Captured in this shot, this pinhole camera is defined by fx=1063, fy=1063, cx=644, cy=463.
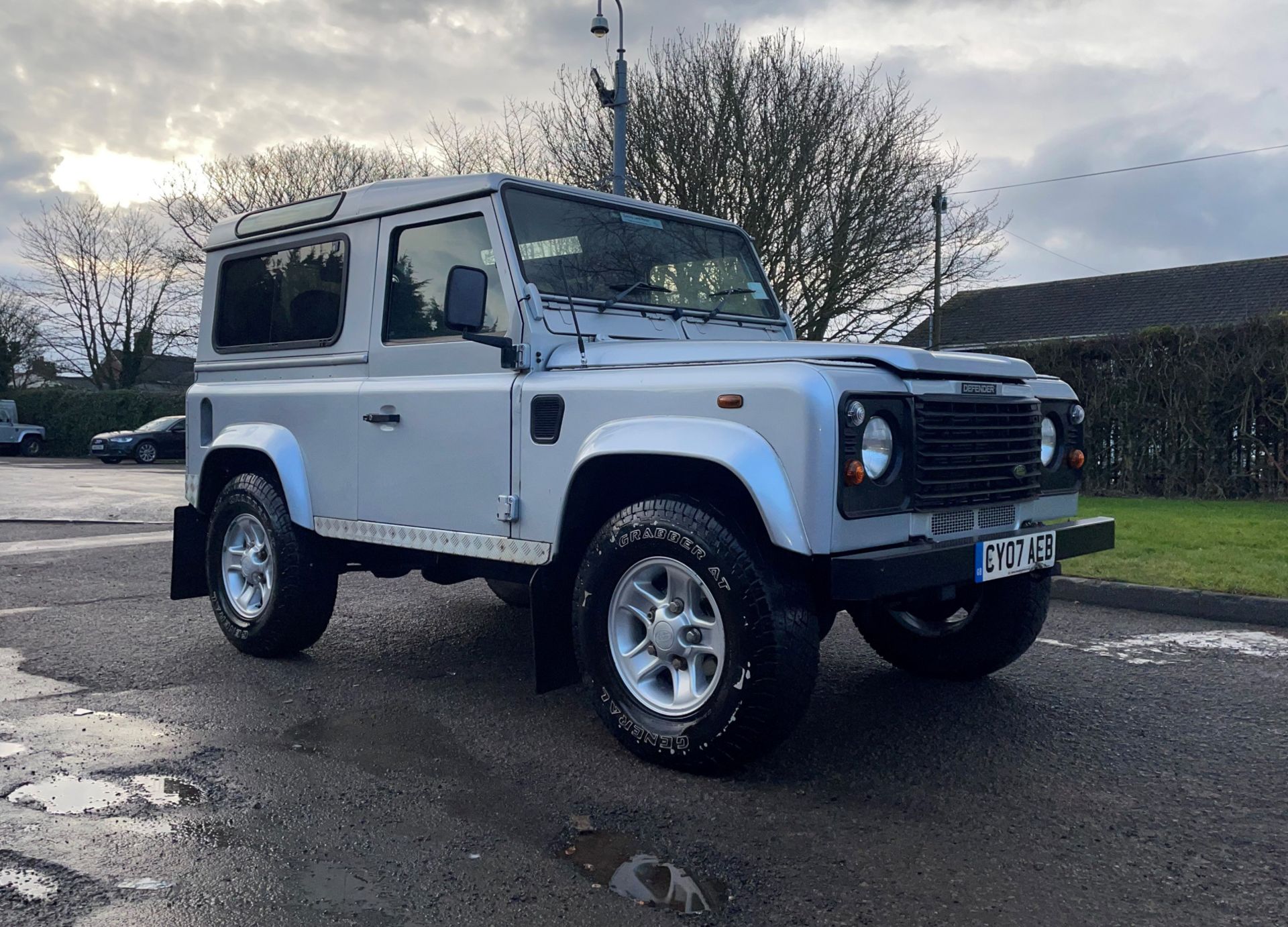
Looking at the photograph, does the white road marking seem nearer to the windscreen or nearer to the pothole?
the pothole

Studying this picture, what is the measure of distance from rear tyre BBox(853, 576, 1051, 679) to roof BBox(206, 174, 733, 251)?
2156 mm

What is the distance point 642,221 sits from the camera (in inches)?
194

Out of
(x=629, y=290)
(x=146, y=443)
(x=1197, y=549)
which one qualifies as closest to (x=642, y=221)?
(x=629, y=290)

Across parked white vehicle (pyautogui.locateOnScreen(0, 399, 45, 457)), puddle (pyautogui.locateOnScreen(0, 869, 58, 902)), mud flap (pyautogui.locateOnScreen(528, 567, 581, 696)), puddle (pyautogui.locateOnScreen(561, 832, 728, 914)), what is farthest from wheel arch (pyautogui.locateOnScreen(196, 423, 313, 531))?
parked white vehicle (pyautogui.locateOnScreen(0, 399, 45, 457))

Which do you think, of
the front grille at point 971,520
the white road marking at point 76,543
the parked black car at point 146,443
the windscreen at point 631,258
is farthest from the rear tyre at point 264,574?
the parked black car at point 146,443

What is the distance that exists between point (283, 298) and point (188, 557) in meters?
1.52

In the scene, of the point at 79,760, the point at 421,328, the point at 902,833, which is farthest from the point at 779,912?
the point at 421,328

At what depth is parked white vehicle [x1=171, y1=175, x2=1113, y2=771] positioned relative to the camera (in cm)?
A: 336

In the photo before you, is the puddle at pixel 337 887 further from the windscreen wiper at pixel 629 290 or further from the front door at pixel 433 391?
the windscreen wiper at pixel 629 290

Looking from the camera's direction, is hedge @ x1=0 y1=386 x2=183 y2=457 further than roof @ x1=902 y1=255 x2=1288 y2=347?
Yes

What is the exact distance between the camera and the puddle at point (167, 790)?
3330 millimetres

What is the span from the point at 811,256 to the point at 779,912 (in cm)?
1643

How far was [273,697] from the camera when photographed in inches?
180

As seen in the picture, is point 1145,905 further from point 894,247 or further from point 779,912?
point 894,247
